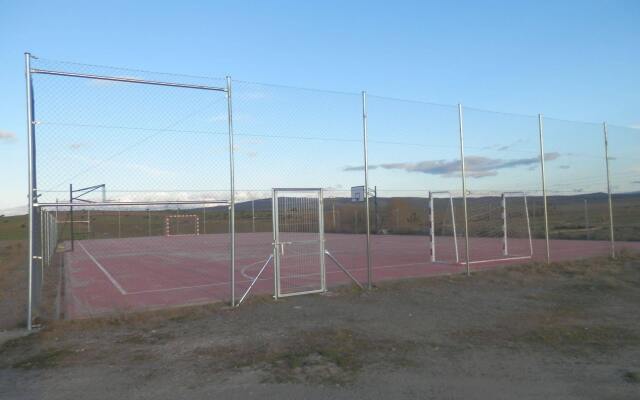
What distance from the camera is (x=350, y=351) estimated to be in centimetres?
668

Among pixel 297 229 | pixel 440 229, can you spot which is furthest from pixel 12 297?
pixel 440 229

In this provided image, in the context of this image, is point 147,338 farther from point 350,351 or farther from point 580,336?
point 580,336

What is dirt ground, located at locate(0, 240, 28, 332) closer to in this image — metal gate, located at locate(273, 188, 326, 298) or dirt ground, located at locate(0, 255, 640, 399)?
dirt ground, located at locate(0, 255, 640, 399)

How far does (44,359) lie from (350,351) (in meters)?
3.76

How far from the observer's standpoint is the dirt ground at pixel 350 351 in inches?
212

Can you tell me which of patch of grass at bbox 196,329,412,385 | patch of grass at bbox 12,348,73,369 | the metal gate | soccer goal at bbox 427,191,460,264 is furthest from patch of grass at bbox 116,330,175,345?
soccer goal at bbox 427,191,460,264

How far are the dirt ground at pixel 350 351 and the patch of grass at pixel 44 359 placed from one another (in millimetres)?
27

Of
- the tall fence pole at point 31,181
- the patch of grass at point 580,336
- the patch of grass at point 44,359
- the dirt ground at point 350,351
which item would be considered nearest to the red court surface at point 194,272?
the tall fence pole at point 31,181

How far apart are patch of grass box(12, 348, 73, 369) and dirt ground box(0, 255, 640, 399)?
0.03 m

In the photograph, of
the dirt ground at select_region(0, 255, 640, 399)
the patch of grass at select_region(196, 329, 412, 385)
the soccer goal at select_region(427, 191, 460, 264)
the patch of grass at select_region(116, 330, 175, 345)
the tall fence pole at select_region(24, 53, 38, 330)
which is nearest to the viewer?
the dirt ground at select_region(0, 255, 640, 399)

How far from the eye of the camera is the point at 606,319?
8.30 meters

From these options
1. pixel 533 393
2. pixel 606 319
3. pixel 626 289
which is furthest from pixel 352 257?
pixel 533 393

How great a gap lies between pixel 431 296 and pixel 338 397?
5.91 metres

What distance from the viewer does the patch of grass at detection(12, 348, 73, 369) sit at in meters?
6.43
